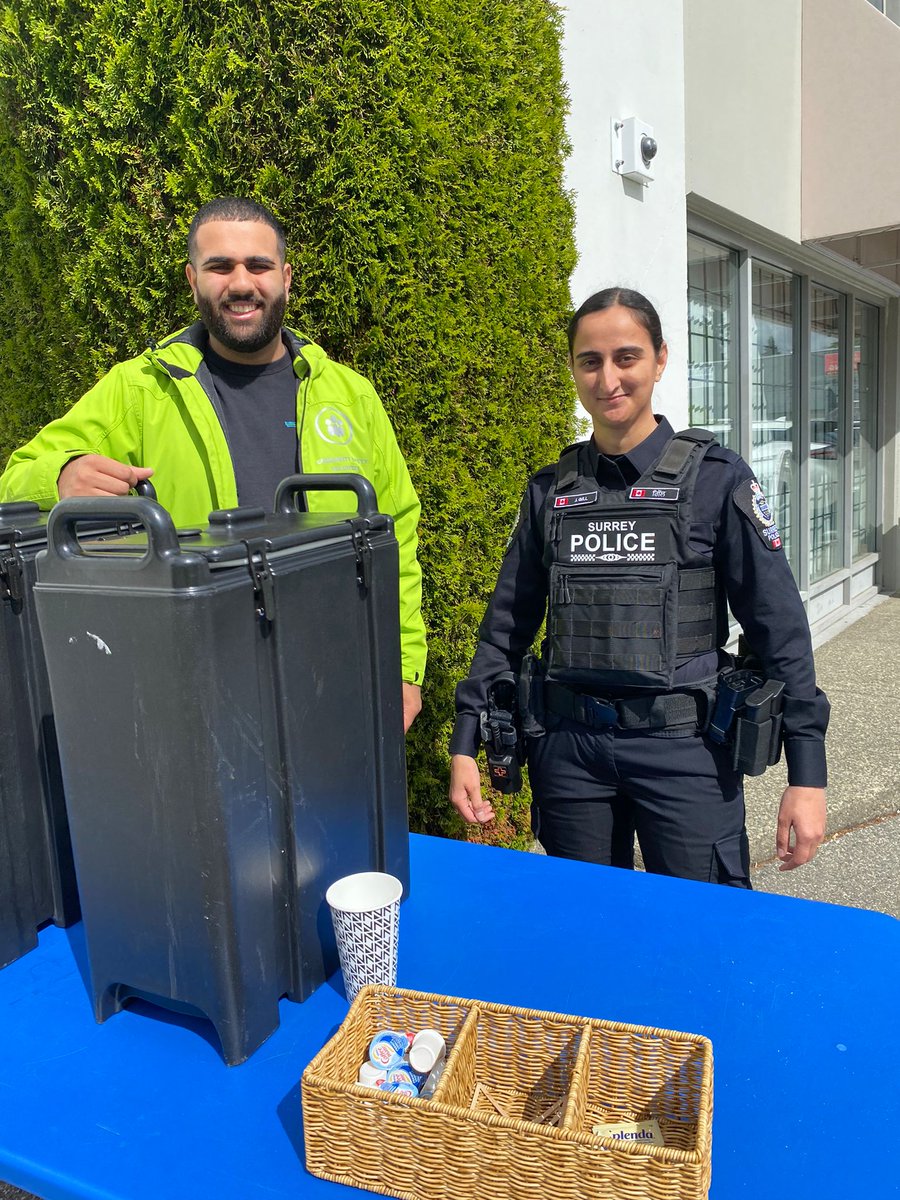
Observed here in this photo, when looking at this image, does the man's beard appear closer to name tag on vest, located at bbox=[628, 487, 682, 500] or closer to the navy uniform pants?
name tag on vest, located at bbox=[628, 487, 682, 500]

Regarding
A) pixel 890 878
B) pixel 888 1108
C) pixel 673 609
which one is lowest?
pixel 890 878

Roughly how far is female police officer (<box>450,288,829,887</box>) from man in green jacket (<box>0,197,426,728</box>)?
49 cm

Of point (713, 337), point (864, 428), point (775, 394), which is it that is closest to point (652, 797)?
point (713, 337)

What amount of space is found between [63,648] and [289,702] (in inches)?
12.5

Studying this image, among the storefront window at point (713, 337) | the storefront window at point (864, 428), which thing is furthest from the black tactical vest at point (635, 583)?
the storefront window at point (864, 428)

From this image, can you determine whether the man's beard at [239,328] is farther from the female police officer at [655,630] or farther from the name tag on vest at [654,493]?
the name tag on vest at [654,493]

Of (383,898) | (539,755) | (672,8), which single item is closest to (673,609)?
(539,755)

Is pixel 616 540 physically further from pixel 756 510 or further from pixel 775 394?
pixel 775 394

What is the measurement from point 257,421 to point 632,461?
3.30 feet

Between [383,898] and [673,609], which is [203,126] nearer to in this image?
[673,609]

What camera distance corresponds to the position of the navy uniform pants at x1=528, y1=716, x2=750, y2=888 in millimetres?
2100

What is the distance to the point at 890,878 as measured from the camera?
3988mm

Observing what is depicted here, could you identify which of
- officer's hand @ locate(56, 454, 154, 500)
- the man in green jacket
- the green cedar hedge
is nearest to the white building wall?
the green cedar hedge

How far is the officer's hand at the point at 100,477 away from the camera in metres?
1.70
